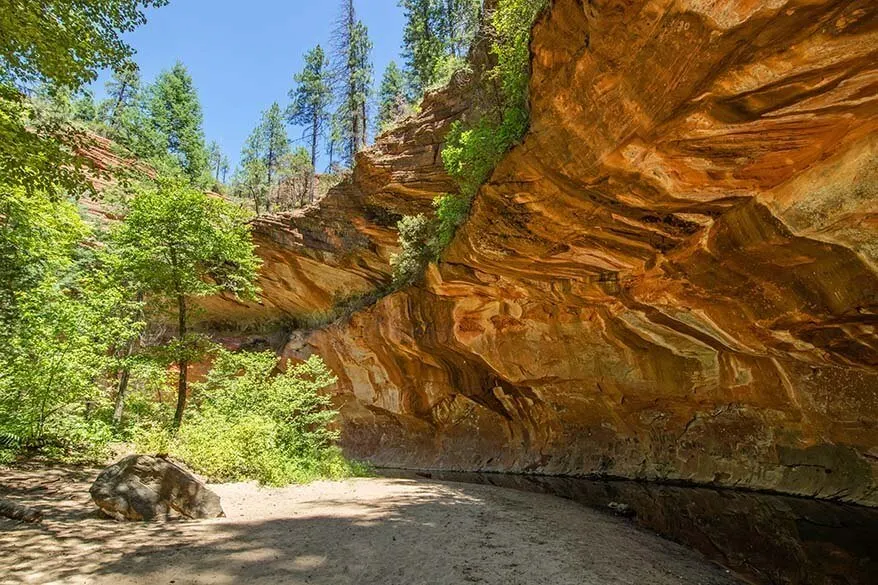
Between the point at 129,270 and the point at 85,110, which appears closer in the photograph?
the point at 129,270

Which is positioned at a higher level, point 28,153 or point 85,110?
point 85,110

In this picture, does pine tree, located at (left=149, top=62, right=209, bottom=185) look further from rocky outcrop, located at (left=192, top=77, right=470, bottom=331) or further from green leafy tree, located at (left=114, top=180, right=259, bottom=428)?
green leafy tree, located at (left=114, top=180, right=259, bottom=428)

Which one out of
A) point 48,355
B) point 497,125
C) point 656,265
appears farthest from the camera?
point 497,125

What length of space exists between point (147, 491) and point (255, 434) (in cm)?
425

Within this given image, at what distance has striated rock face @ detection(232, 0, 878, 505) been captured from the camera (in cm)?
512

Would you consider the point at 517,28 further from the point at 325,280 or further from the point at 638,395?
the point at 325,280

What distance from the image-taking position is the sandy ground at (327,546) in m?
3.61

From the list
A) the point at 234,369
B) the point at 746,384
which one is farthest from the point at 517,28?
the point at 234,369

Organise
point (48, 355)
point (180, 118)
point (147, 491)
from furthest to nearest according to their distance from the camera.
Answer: point (180, 118) < point (48, 355) < point (147, 491)

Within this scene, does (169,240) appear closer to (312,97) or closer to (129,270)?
(129,270)

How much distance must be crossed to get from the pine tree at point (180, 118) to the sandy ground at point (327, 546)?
2722 cm

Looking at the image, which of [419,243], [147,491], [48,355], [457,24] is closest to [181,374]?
[48,355]

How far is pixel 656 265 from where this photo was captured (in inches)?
354

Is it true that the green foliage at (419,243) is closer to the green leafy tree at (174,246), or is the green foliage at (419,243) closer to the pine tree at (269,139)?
the green leafy tree at (174,246)
